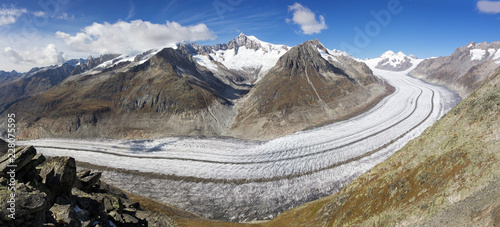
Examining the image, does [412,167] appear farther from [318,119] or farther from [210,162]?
[318,119]

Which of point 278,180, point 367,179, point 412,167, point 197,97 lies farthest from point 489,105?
point 197,97

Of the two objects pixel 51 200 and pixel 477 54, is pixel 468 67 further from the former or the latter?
pixel 51 200

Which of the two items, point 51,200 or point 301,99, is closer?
point 51,200

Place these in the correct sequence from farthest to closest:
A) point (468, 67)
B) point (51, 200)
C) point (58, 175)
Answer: point (468, 67) → point (58, 175) → point (51, 200)

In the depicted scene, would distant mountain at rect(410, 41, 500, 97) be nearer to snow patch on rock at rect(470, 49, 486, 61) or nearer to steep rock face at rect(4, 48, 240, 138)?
snow patch on rock at rect(470, 49, 486, 61)

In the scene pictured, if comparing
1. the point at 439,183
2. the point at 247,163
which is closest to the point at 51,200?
the point at 439,183

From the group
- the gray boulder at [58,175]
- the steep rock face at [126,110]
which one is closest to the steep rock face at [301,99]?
the steep rock face at [126,110]

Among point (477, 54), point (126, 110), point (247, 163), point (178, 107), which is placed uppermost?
point (477, 54)
